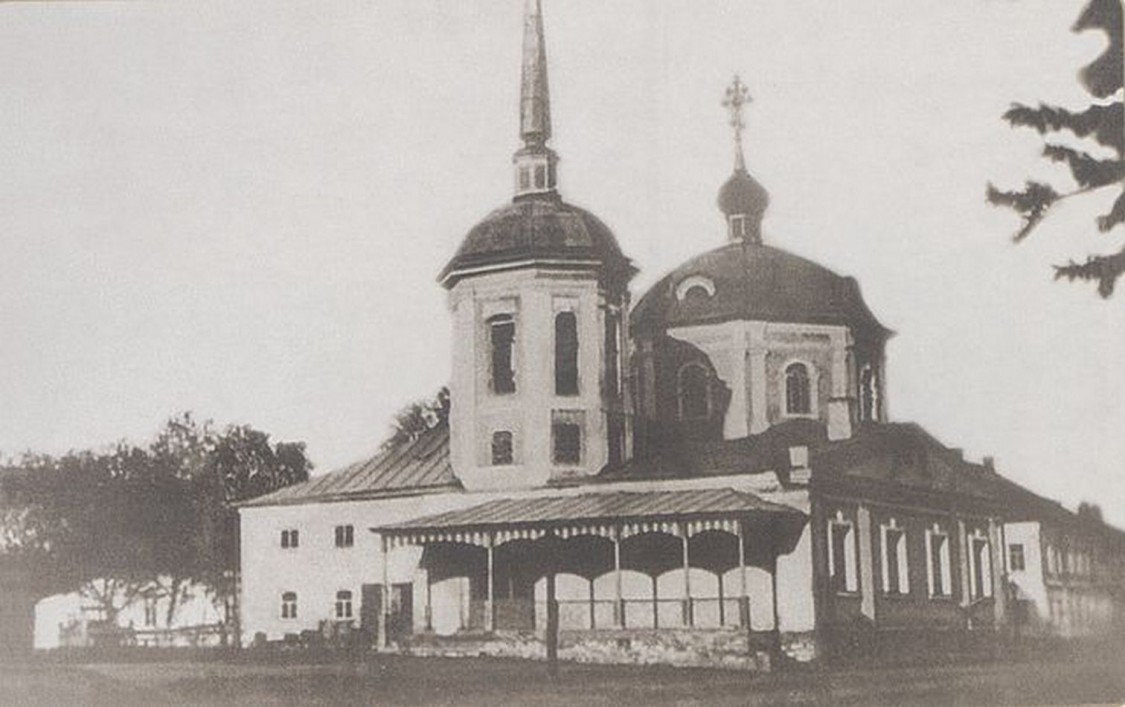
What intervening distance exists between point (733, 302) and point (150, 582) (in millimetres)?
3443

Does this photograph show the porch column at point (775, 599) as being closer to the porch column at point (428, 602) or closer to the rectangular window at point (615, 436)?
the rectangular window at point (615, 436)

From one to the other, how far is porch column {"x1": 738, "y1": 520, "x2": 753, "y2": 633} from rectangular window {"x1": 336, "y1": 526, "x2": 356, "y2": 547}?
5.74ft

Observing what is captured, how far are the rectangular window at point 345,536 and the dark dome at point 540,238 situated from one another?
57.2 inches

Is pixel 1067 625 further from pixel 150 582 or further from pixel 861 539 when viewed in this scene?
pixel 150 582

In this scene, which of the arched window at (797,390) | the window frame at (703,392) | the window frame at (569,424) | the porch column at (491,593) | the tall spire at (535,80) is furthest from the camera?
the arched window at (797,390)

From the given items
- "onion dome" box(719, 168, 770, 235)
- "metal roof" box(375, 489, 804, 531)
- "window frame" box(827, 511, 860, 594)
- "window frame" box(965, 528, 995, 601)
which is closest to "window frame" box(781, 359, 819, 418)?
"metal roof" box(375, 489, 804, 531)

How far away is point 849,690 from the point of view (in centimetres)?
860

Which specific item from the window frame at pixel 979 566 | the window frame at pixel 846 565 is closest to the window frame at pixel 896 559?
the window frame at pixel 846 565

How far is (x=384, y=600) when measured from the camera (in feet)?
30.3

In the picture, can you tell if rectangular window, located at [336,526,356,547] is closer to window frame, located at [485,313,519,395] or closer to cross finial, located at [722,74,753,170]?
window frame, located at [485,313,519,395]

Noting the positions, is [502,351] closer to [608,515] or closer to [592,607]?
[608,515]

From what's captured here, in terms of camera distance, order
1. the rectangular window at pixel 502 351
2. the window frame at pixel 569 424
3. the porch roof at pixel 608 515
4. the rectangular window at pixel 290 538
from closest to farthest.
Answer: the rectangular window at pixel 290 538 → the rectangular window at pixel 502 351 → the porch roof at pixel 608 515 → the window frame at pixel 569 424

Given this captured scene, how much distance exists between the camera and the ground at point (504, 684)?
829cm

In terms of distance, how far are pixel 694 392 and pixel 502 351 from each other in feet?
3.86
